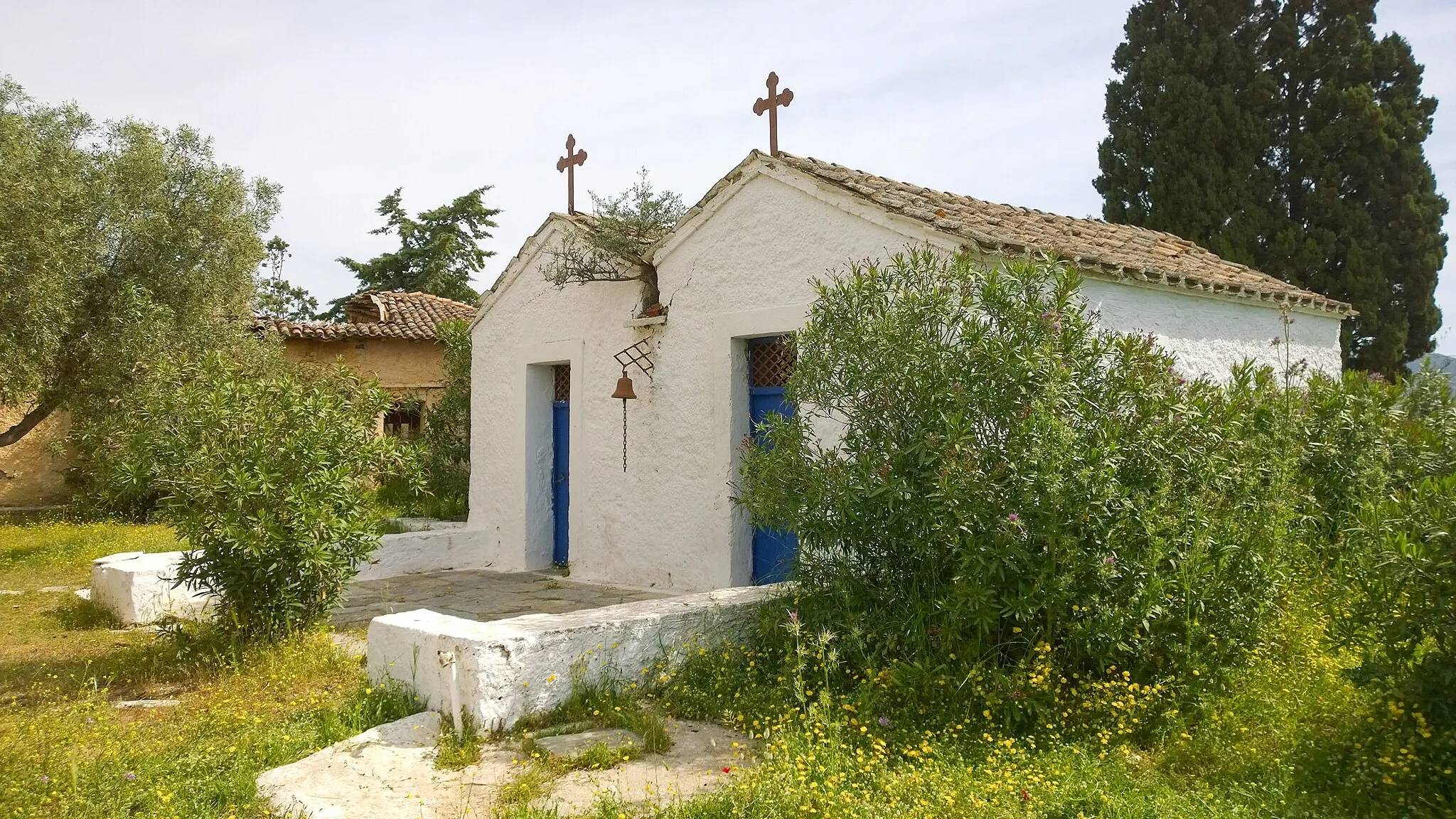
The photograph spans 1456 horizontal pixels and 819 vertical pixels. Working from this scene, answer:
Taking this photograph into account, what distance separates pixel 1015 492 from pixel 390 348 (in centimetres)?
1551

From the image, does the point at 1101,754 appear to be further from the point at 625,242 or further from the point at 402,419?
the point at 402,419

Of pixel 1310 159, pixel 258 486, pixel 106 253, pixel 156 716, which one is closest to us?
pixel 156 716

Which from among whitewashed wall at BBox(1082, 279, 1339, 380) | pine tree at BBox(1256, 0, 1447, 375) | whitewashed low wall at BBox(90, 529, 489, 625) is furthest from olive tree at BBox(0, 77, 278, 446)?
pine tree at BBox(1256, 0, 1447, 375)

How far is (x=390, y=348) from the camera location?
17.8m

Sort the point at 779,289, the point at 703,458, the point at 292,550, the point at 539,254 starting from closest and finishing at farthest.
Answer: the point at 292,550 → the point at 779,289 → the point at 703,458 → the point at 539,254

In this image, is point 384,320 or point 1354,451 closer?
point 1354,451

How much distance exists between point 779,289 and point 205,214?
9165 mm

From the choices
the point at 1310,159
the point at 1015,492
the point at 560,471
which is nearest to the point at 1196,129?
the point at 1310,159

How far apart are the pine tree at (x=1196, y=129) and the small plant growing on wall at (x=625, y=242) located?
10522 millimetres

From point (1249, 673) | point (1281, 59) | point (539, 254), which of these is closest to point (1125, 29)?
point (1281, 59)

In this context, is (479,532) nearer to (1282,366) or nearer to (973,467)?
(973,467)

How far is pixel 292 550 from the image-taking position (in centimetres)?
572

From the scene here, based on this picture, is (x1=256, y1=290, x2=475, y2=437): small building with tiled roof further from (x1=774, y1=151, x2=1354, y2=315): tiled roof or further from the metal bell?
(x1=774, y1=151, x2=1354, y2=315): tiled roof

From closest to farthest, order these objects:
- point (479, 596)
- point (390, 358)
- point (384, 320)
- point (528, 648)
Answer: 1. point (528, 648)
2. point (479, 596)
3. point (390, 358)
4. point (384, 320)
